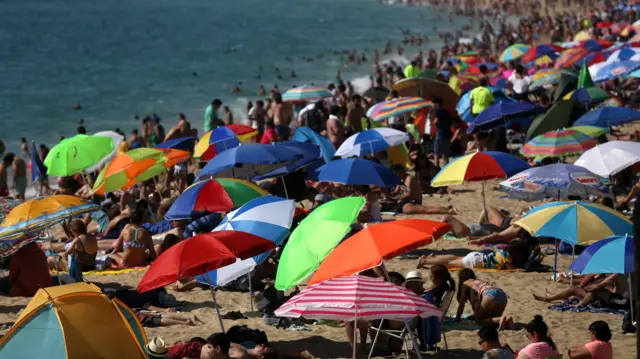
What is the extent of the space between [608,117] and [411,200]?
3110mm

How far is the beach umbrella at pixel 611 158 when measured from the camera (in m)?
9.95

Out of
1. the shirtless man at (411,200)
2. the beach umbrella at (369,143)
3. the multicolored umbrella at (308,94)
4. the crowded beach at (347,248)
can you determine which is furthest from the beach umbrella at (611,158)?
the multicolored umbrella at (308,94)

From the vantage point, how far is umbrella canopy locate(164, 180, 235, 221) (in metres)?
9.19

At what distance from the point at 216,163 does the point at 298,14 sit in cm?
8160

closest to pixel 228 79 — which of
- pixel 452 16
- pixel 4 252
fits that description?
pixel 452 16

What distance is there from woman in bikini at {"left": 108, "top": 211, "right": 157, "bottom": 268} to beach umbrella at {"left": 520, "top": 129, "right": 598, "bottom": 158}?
15.7 feet

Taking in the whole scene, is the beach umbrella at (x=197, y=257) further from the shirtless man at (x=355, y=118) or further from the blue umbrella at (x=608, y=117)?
the shirtless man at (x=355, y=118)

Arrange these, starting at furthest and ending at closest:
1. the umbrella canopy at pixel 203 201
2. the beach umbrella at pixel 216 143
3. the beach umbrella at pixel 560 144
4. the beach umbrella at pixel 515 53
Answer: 1. the beach umbrella at pixel 515 53
2. the beach umbrella at pixel 216 143
3. the beach umbrella at pixel 560 144
4. the umbrella canopy at pixel 203 201

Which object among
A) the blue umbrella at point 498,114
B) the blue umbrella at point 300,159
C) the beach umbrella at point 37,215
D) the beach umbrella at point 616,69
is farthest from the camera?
the beach umbrella at point 616,69

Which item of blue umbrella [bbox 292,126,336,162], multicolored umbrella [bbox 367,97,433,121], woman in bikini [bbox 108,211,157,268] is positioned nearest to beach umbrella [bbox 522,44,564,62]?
multicolored umbrella [bbox 367,97,433,121]

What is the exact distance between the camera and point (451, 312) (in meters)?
8.39

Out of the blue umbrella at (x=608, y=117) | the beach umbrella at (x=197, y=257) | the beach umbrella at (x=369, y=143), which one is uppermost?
the beach umbrella at (x=197, y=257)

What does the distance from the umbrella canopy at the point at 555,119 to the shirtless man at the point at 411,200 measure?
80.0 inches

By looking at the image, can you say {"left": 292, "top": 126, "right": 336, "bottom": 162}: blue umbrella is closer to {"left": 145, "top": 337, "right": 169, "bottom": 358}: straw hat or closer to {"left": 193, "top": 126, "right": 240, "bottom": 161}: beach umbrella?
{"left": 193, "top": 126, "right": 240, "bottom": 161}: beach umbrella
